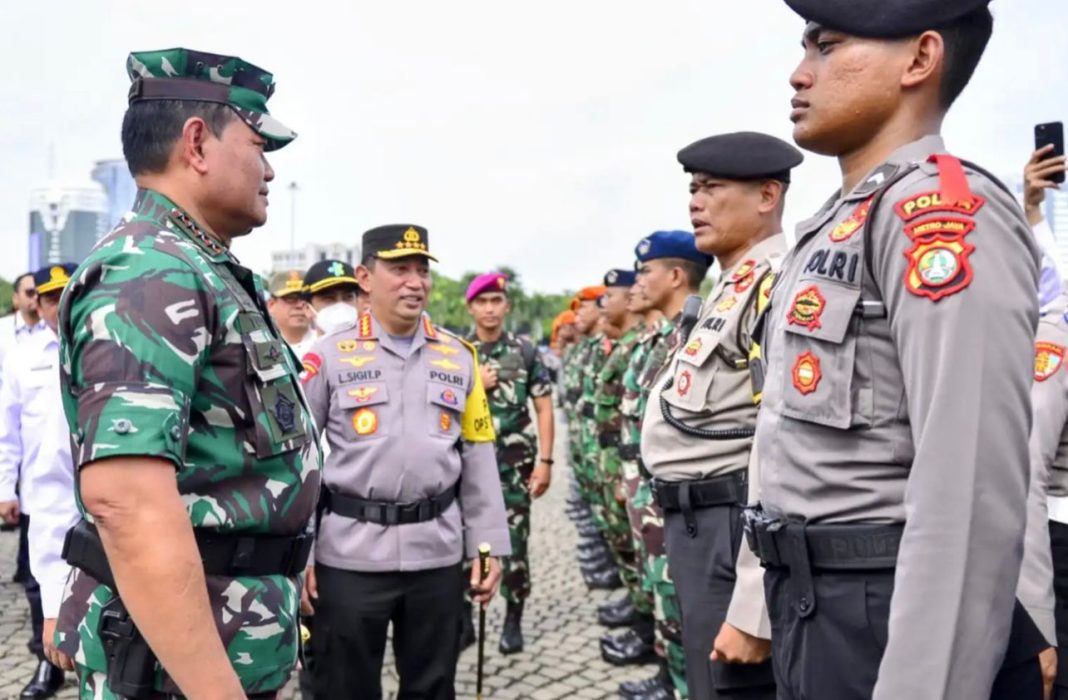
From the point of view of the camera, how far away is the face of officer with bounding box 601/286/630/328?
346 inches

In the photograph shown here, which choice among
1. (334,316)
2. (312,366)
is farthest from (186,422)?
(334,316)

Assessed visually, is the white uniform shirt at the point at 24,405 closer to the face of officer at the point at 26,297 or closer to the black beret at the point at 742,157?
the face of officer at the point at 26,297

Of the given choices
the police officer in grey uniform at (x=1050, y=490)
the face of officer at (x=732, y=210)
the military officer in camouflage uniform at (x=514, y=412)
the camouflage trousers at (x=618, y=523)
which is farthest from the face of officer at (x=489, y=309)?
the police officer in grey uniform at (x=1050, y=490)

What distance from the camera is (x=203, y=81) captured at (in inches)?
79.1

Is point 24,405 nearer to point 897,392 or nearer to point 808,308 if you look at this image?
point 808,308

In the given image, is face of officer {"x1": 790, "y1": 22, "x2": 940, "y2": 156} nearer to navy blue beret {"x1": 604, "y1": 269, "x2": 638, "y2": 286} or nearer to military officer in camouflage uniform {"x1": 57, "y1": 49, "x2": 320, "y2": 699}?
military officer in camouflage uniform {"x1": 57, "y1": 49, "x2": 320, "y2": 699}

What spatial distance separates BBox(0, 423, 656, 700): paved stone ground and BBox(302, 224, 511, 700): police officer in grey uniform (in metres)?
1.48

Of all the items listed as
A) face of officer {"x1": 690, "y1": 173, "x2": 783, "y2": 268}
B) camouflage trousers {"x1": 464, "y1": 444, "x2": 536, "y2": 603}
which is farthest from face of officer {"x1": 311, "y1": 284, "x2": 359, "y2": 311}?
face of officer {"x1": 690, "y1": 173, "x2": 783, "y2": 268}

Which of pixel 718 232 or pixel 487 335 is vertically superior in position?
pixel 718 232

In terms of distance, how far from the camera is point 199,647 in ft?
5.22

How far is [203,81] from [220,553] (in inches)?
41.8

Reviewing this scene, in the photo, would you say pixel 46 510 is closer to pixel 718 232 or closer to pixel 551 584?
pixel 718 232

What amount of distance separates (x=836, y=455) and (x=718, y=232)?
1.92 m

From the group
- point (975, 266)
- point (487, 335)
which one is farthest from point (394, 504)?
point (487, 335)
